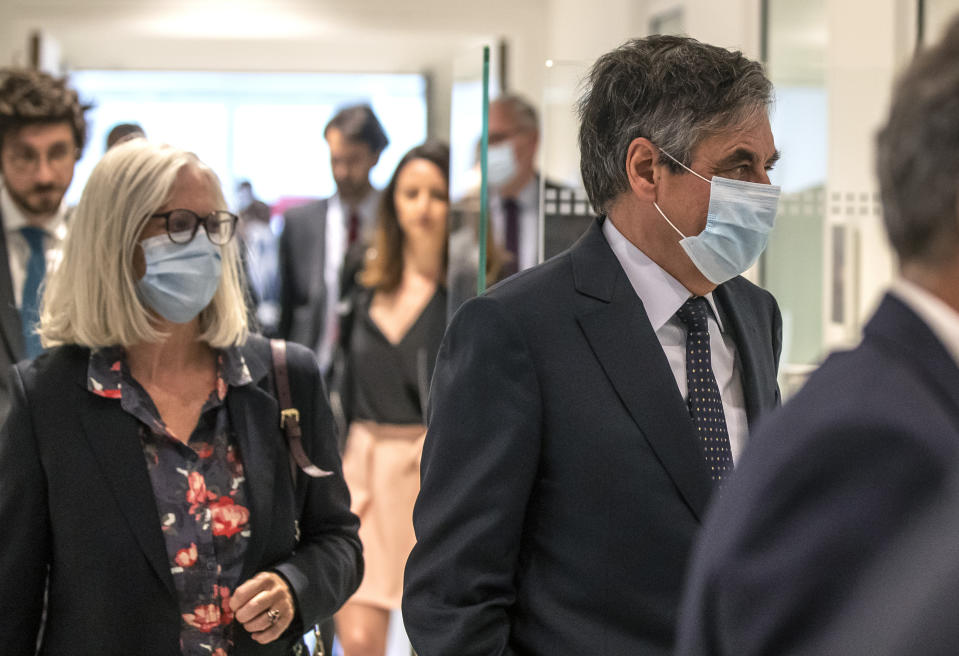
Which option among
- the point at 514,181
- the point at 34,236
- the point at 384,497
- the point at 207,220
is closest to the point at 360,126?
the point at 514,181

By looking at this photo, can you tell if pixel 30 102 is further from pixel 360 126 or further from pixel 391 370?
pixel 360 126

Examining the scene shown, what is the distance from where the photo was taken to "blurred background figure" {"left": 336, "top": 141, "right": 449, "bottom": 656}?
4348 mm

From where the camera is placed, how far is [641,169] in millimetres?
1885

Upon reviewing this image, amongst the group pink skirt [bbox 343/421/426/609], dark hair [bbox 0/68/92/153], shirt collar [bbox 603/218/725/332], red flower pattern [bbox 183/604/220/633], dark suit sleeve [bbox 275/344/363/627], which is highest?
dark hair [bbox 0/68/92/153]

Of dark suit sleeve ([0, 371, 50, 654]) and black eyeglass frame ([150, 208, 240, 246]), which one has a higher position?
black eyeglass frame ([150, 208, 240, 246])

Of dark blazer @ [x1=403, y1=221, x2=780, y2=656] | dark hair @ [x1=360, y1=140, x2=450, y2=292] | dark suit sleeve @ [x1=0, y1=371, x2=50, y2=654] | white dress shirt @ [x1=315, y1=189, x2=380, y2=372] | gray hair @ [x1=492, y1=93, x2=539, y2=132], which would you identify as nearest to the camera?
dark blazer @ [x1=403, y1=221, x2=780, y2=656]

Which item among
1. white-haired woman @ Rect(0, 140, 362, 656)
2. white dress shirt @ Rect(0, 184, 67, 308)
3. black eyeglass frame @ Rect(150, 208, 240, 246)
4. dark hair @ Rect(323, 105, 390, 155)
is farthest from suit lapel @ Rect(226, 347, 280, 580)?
dark hair @ Rect(323, 105, 390, 155)

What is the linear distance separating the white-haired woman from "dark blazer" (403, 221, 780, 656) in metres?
0.60

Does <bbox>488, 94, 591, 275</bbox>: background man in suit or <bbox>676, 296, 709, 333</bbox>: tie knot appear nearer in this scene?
<bbox>676, 296, 709, 333</bbox>: tie knot

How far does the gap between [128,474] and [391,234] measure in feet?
9.51

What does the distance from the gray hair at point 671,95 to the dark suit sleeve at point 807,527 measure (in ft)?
3.21

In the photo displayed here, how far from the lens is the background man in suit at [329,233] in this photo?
5.71m

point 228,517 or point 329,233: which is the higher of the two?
point 329,233

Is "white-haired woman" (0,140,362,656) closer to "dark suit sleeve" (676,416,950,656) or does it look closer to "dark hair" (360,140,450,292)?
"dark suit sleeve" (676,416,950,656)
